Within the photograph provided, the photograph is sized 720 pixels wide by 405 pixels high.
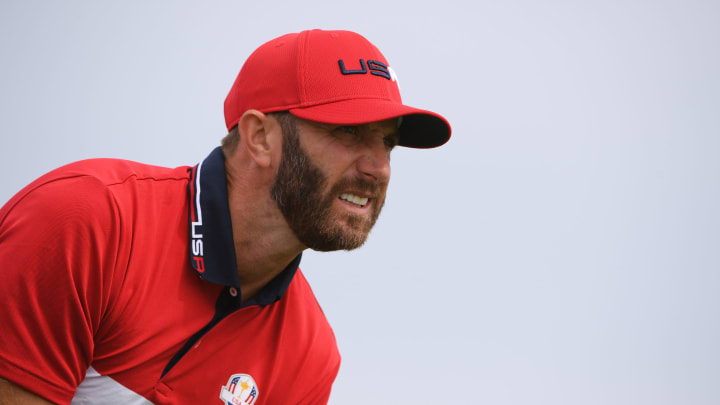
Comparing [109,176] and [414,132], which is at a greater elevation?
[414,132]

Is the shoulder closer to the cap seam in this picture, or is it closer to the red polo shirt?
the red polo shirt

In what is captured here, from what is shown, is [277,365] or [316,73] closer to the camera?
[316,73]

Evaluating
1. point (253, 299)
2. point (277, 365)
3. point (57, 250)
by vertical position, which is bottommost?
point (277, 365)

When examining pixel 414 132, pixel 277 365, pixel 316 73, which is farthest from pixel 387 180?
pixel 277 365

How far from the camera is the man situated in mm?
1432

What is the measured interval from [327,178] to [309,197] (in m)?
0.06

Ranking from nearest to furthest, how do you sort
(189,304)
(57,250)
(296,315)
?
(57,250)
(189,304)
(296,315)

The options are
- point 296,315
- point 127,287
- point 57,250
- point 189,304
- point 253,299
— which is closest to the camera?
point 57,250

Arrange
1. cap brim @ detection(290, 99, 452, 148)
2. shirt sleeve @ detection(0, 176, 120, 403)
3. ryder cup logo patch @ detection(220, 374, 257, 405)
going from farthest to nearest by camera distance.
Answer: ryder cup logo patch @ detection(220, 374, 257, 405), cap brim @ detection(290, 99, 452, 148), shirt sleeve @ detection(0, 176, 120, 403)

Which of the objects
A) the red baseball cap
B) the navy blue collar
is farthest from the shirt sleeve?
the red baseball cap

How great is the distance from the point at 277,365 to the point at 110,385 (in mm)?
427

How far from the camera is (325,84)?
1684 millimetres

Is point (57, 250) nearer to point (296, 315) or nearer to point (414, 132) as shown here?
point (296, 315)

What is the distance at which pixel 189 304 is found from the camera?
1668 mm
